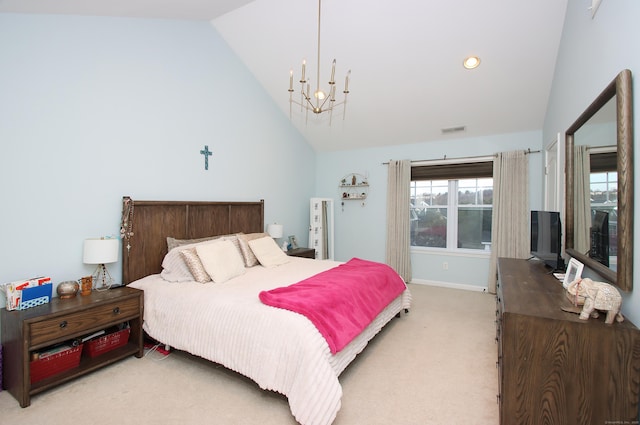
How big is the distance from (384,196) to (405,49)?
236 centimetres

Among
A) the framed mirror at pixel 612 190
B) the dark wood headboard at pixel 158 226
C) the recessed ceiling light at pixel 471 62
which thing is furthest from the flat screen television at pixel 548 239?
the dark wood headboard at pixel 158 226

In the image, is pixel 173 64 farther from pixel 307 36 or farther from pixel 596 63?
pixel 596 63

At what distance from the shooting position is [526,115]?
3.97 m

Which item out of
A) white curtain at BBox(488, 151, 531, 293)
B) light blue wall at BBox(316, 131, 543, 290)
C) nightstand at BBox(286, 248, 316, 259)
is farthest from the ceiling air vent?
nightstand at BBox(286, 248, 316, 259)

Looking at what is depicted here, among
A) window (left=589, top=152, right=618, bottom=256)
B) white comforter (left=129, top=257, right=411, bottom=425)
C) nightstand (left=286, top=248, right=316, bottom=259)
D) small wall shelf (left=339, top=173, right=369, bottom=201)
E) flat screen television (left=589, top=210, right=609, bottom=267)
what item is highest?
small wall shelf (left=339, top=173, right=369, bottom=201)

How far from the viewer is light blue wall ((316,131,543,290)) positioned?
4.33m

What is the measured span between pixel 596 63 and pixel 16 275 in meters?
4.22

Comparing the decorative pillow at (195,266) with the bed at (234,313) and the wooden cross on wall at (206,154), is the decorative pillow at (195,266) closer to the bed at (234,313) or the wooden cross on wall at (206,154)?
the bed at (234,313)

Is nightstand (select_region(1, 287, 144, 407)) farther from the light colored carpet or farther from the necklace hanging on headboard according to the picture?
the necklace hanging on headboard

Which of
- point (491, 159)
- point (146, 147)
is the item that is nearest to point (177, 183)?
point (146, 147)

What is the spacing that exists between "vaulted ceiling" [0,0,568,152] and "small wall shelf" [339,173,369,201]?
1.04 metres

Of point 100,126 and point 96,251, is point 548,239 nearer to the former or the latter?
point 96,251

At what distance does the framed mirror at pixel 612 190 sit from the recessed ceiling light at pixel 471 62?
1519 mm

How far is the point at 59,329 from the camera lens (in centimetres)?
206
